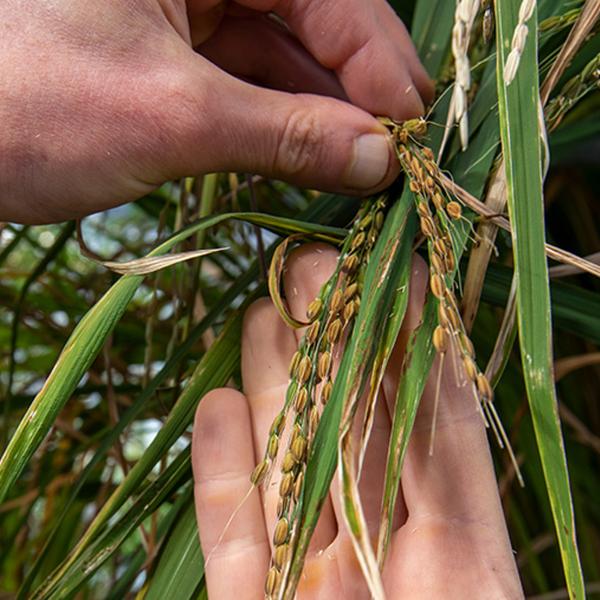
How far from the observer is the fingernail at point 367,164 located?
0.62 metres

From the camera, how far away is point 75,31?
573 millimetres

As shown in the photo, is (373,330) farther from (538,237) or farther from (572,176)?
(572,176)

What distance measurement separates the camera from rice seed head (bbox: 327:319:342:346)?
18.9 inches

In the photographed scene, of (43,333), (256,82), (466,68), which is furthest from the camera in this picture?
(43,333)

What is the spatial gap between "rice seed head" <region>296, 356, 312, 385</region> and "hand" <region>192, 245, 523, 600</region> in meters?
0.13

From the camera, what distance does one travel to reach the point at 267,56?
0.80 m

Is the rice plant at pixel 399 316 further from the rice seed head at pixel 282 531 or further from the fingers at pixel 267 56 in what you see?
the fingers at pixel 267 56

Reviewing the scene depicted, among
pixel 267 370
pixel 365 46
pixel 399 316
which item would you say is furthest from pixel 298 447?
pixel 365 46

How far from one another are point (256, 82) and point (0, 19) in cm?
31

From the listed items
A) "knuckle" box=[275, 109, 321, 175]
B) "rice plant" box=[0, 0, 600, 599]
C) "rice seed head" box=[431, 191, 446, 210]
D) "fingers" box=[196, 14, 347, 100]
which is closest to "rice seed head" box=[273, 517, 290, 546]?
"rice plant" box=[0, 0, 600, 599]

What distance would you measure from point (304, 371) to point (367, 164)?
9.1 inches

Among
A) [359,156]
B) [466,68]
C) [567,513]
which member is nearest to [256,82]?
[359,156]

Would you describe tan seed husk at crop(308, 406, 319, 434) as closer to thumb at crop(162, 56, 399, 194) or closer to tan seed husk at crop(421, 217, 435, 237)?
tan seed husk at crop(421, 217, 435, 237)

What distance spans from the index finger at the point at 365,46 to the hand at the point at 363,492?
0.57 feet
